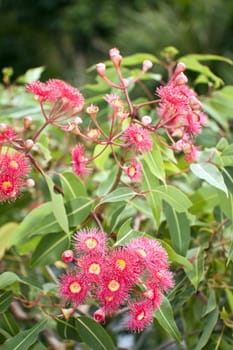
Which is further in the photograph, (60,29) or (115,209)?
(60,29)

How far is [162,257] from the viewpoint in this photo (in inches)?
27.8

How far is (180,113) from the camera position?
0.77 m

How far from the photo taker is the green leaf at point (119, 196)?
0.79 metres

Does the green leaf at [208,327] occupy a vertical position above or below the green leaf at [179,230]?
below

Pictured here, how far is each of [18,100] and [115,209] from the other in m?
0.53

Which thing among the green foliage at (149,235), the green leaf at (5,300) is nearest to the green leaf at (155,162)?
the green foliage at (149,235)

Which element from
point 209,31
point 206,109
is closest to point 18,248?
point 206,109

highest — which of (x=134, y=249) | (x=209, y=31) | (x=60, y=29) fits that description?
(x=134, y=249)

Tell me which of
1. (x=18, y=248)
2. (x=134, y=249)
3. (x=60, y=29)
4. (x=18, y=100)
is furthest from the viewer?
(x=60, y=29)

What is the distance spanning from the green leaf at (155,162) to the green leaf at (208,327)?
6.7 inches

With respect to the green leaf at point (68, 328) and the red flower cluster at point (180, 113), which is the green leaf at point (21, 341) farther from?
the red flower cluster at point (180, 113)

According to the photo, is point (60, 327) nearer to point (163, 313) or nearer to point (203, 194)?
point (163, 313)

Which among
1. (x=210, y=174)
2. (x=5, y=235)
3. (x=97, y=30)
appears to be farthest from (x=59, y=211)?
(x=97, y=30)

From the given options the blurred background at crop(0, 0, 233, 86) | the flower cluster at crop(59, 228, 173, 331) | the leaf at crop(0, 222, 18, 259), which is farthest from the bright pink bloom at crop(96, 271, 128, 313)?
the blurred background at crop(0, 0, 233, 86)
